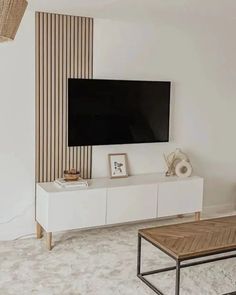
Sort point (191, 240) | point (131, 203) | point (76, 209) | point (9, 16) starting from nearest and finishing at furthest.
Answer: point (9, 16), point (191, 240), point (76, 209), point (131, 203)

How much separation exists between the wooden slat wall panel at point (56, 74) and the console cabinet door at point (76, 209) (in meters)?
0.46

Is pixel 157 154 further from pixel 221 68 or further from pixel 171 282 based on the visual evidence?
pixel 171 282

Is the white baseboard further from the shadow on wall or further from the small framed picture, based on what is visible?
the small framed picture

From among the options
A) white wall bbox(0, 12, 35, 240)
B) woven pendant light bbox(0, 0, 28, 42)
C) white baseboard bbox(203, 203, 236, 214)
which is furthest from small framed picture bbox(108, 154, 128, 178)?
woven pendant light bbox(0, 0, 28, 42)

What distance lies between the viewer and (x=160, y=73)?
4672mm

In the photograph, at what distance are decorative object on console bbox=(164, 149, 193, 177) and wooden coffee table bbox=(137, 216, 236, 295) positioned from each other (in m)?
1.17

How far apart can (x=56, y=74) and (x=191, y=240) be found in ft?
6.95

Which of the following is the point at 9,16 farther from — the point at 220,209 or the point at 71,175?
the point at 220,209

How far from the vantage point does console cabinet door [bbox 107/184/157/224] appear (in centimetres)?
414

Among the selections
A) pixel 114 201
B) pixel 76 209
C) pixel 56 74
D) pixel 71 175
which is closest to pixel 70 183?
pixel 71 175

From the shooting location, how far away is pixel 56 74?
416cm

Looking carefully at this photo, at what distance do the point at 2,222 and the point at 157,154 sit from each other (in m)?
1.84

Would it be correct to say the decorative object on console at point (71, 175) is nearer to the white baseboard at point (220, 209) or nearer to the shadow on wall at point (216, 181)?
the shadow on wall at point (216, 181)

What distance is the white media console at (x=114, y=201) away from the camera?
12.7ft
